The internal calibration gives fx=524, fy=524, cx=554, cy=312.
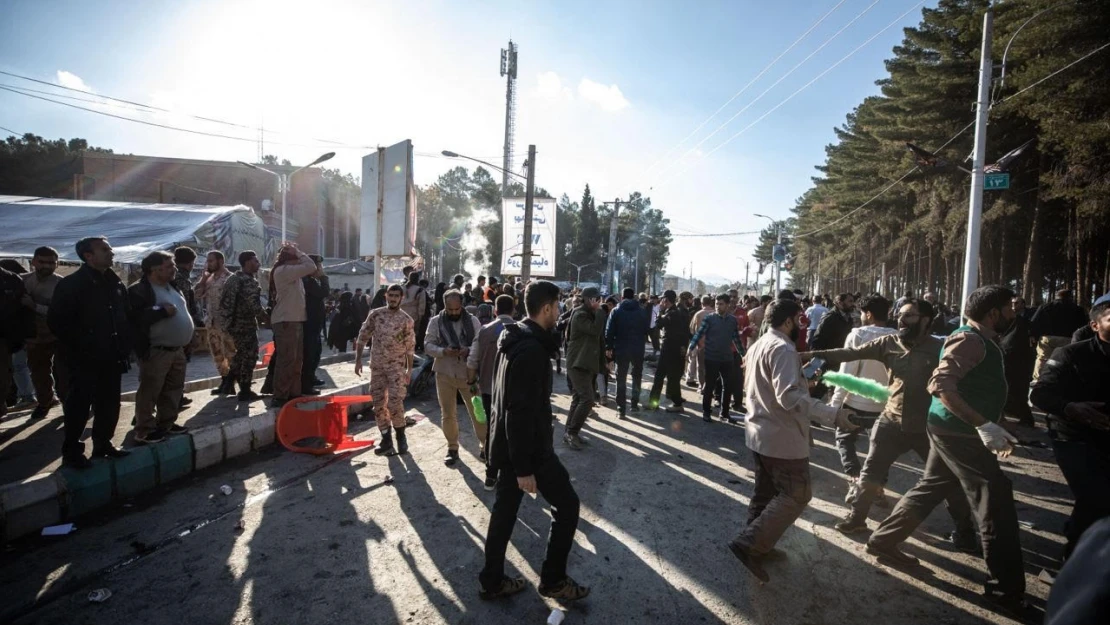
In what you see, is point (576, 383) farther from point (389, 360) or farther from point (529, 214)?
point (529, 214)

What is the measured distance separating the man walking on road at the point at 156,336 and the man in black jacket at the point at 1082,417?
7.05 metres

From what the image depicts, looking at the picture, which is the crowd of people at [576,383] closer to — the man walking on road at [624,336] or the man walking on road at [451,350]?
the man walking on road at [451,350]

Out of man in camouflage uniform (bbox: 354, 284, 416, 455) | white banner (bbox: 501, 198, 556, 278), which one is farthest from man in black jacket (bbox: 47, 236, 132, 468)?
white banner (bbox: 501, 198, 556, 278)

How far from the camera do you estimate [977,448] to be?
10.7 ft

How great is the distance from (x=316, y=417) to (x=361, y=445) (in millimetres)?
623

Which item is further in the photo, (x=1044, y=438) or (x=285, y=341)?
(x=1044, y=438)

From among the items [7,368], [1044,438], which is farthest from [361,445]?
[1044,438]

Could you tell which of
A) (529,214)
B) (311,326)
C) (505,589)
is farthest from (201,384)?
(529,214)

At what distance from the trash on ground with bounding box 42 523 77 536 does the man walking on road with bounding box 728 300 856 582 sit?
4.84 metres

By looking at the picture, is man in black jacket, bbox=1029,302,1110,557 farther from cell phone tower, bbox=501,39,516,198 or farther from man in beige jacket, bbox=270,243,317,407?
cell phone tower, bbox=501,39,516,198

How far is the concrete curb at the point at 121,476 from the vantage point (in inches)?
150

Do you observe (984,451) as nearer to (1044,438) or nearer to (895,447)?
(895,447)

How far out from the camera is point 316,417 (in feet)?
20.5

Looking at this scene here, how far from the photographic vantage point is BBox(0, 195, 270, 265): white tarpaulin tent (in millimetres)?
14211
